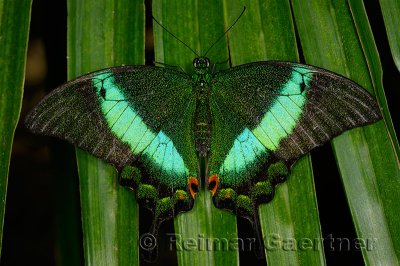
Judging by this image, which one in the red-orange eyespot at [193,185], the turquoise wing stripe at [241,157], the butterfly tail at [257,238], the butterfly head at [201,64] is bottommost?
the butterfly tail at [257,238]

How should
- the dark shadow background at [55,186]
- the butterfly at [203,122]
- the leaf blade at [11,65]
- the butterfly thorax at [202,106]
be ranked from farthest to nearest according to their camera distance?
1. the dark shadow background at [55,186]
2. the butterfly thorax at [202,106]
3. the butterfly at [203,122]
4. the leaf blade at [11,65]

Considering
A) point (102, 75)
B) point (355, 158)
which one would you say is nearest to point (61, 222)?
point (102, 75)

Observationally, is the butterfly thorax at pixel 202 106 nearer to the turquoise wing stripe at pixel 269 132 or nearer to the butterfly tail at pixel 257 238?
the turquoise wing stripe at pixel 269 132

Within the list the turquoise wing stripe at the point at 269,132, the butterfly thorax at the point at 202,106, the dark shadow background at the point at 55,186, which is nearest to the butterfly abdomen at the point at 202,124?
the butterfly thorax at the point at 202,106

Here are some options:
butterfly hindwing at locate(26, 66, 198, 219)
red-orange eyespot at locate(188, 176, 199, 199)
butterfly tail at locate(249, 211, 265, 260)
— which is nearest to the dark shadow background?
butterfly hindwing at locate(26, 66, 198, 219)

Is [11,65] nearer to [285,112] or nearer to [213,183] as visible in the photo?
[213,183]

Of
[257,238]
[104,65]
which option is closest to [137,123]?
[104,65]

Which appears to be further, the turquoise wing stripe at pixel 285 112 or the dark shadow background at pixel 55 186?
the dark shadow background at pixel 55 186

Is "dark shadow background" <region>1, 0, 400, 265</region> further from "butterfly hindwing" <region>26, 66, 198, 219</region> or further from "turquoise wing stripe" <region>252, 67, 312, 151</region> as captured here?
"turquoise wing stripe" <region>252, 67, 312, 151</region>
